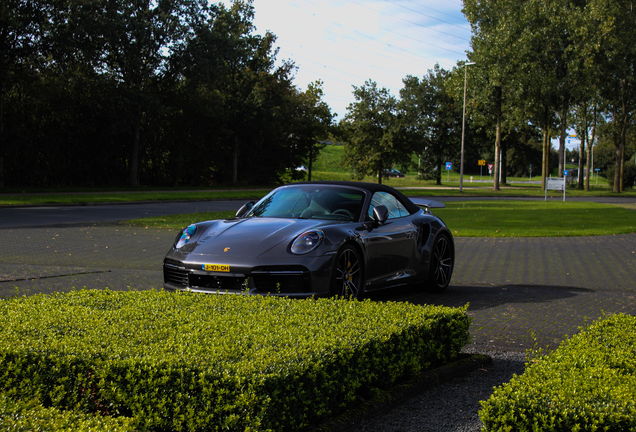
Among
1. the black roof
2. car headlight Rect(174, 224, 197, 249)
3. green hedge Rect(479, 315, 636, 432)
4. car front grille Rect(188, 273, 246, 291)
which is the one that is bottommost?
car front grille Rect(188, 273, 246, 291)

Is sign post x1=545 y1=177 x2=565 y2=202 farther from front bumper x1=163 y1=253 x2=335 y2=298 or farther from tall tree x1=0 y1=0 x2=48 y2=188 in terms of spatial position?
front bumper x1=163 y1=253 x2=335 y2=298

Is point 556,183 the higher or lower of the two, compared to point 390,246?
higher

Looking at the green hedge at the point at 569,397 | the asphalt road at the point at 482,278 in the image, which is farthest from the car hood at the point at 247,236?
the green hedge at the point at 569,397

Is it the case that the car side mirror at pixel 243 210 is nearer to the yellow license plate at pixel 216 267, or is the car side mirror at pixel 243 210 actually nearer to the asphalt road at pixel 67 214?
the yellow license plate at pixel 216 267

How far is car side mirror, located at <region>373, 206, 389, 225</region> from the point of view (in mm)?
7324

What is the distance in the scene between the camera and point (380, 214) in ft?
24.1

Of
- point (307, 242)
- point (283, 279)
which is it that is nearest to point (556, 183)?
point (307, 242)

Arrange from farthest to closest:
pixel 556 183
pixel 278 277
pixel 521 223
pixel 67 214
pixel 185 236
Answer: pixel 556 183 → pixel 67 214 → pixel 521 223 → pixel 185 236 → pixel 278 277

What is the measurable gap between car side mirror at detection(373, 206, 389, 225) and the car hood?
659 millimetres

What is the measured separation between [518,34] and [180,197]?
3172 centimetres

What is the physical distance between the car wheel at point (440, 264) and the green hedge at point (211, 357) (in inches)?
142

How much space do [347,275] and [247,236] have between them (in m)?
1.14

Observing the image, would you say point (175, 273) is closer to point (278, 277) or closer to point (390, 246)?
point (278, 277)

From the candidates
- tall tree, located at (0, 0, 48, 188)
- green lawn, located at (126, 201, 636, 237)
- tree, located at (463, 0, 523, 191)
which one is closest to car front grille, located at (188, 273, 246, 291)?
green lawn, located at (126, 201, 636, 237)
